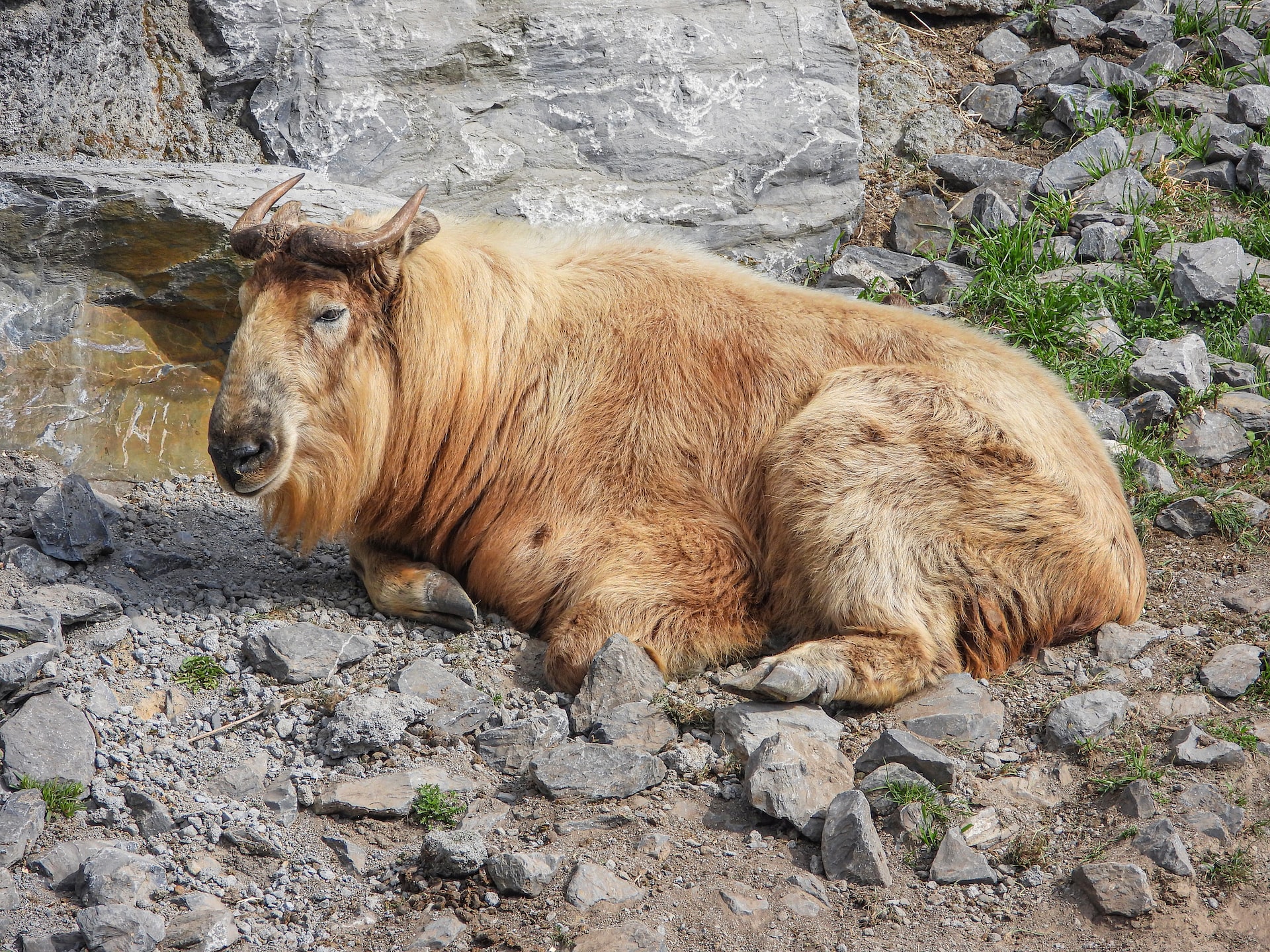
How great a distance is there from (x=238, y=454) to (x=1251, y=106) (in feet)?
24.5

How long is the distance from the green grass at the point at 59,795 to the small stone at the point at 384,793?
741mm

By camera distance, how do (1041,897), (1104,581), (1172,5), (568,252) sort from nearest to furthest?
(1041,897), (1104,581), (568,252), (1172,5)

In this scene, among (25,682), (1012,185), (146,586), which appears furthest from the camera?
(1012,185)

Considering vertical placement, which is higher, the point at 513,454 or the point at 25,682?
the point at 513,454

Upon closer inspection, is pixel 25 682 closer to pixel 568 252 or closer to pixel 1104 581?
pixel 568 252

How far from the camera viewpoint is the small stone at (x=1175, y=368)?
6340 mm

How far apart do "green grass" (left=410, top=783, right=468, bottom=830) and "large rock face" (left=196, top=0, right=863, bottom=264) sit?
407cm

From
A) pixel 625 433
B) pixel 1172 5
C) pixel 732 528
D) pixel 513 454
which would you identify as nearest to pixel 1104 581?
pixel 732 528

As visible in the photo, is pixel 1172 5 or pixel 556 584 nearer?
pixel 556 584

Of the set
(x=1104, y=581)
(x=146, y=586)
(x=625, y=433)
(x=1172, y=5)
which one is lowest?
(x=146, y=586)

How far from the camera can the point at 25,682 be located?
4020 millimetres

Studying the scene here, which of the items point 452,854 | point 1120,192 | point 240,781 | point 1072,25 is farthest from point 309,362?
point 1072,25

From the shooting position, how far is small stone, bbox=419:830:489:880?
3.35m

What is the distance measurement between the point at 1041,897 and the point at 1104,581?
1642mm
